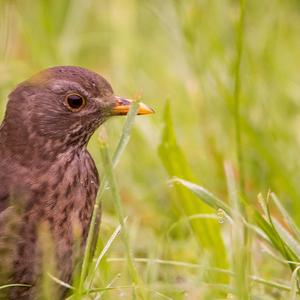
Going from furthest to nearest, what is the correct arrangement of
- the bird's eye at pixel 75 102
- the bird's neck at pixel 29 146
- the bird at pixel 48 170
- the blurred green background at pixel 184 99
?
the blurred green background at pixel 184 99 → the bird's eye at pixel 75 102 → the bird's neck at pixel 29 146 → the bird at pixel 48 170

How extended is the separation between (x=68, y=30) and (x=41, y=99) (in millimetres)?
3182

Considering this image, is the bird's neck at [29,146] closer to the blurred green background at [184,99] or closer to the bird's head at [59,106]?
the bird's head at [59,106]

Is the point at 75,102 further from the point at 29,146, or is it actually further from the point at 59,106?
A: the point at 29,146

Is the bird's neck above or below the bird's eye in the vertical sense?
below

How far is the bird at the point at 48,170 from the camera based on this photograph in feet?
14.9

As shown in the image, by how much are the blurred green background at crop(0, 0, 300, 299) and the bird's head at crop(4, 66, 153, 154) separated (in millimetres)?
342

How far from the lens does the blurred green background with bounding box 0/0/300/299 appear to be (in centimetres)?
534

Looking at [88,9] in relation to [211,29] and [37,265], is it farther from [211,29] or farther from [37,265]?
[37,265]

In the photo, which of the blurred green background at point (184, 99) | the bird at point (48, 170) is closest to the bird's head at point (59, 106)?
the bird at point (48, 170)

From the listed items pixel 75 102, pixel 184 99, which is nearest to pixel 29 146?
pixel 75 102

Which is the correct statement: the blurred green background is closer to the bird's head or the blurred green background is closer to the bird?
the bird

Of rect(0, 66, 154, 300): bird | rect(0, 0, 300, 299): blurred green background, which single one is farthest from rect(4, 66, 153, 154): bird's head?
rect(0, 0, 300, 299): blurred green background

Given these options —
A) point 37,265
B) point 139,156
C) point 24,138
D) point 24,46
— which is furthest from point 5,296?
point 24,46

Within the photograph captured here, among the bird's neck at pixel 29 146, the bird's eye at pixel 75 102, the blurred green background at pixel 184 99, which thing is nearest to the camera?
the bird's neck at pixel 29 146
